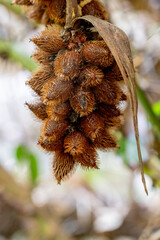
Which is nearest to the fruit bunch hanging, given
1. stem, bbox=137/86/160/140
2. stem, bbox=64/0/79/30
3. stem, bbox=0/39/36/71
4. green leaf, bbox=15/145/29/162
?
stem, bbox=64/0/79/30

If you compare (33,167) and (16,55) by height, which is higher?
(16,55)

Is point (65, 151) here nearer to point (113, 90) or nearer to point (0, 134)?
point (113, 90)

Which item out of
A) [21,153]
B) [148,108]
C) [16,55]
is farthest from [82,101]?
[21,153]

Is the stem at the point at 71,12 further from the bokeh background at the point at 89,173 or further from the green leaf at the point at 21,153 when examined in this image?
the green leaf at the point at 21,153

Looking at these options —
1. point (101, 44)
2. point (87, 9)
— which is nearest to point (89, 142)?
point (101, 44)

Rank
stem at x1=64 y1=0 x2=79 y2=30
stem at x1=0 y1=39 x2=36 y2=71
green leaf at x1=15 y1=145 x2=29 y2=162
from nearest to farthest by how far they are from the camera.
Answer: stem at x1=64 y1=0 x2=79 y2=30 → stem at x1=0 y1=39 x2=36 y2=71 → green leaf at x1=15 y1=145 x2=29 y2=162

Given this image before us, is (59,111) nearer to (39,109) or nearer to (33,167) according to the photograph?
(39,109)

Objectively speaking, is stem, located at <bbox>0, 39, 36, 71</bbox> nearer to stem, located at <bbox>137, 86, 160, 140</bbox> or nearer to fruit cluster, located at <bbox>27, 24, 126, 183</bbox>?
stem, located at <bbox>137, 86, 160, 140</bbox>
